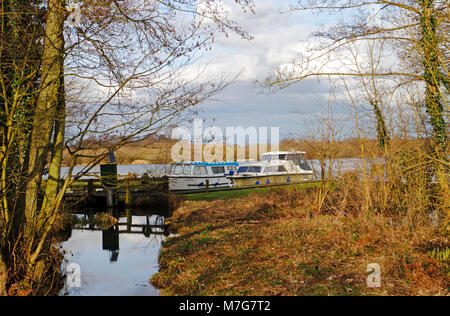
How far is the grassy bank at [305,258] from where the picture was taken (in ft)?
21.1

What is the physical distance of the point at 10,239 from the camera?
7.32 m

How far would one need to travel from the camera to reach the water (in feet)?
31.4

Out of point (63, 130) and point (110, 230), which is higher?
point (63, 130)

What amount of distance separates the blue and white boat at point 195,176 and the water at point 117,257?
5.05m

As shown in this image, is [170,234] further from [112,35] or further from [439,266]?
[439,266]

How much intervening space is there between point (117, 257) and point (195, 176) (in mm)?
11510

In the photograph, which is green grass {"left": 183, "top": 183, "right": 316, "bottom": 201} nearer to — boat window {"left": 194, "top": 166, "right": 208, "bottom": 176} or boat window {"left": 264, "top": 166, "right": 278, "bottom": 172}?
boat window {"left": 194, "top": 166, "right": 208, "bottom": 176}

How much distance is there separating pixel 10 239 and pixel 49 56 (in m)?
3.24

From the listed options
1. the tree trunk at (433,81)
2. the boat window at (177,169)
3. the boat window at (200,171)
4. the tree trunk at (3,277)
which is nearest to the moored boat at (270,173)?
the boat window at (200,171)

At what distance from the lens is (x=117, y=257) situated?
1280 cm

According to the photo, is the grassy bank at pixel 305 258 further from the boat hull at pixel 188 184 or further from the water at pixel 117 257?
the boat hull at pixel 188 184

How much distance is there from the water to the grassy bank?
0.67 m

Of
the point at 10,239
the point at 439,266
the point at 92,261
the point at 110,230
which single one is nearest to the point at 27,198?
the point at 10,239

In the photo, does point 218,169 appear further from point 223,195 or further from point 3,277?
point 3,277
